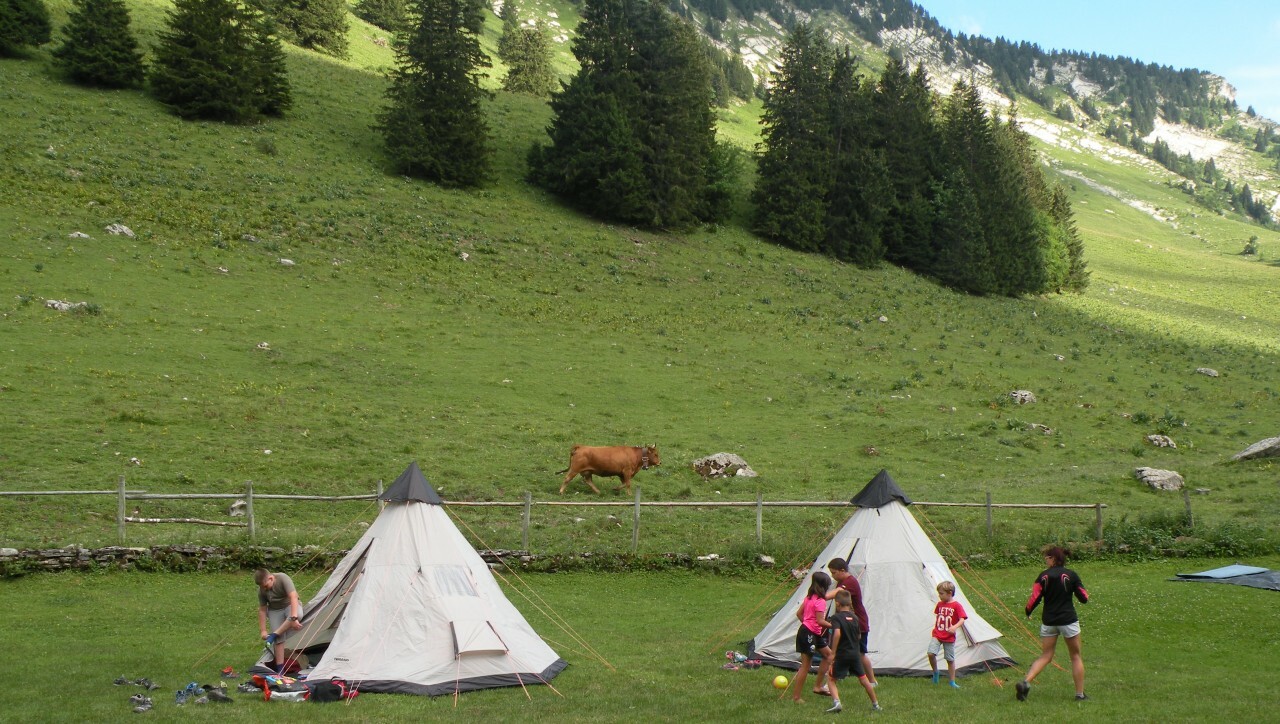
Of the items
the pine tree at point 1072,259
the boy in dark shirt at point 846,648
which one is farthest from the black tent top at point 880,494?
the pine tree at point 1072,259

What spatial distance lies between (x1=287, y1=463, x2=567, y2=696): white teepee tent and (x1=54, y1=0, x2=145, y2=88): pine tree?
56.1 m

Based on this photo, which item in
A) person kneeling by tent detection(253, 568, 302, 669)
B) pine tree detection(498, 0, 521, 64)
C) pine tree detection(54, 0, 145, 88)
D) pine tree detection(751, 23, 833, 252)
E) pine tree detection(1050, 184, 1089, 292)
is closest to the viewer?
person kneeling by tent detection(253, 568, 302, 669)

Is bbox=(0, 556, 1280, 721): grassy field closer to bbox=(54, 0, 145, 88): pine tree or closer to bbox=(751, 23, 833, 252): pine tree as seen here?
bbox=(751, 23, 833, 252): pine tree

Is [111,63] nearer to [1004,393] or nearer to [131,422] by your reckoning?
[131,422]

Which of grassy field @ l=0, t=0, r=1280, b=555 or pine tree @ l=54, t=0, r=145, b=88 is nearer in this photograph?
grassy field @ l=0, t=0, r=1280, b=555

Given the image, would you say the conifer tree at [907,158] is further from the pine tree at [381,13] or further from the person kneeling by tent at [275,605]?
the person kneeling by tent at [275,605]

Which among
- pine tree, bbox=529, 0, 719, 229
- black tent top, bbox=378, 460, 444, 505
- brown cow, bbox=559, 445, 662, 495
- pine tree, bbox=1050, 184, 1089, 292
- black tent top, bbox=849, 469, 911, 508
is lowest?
brown cow, bbox=559, 445, 662, 495

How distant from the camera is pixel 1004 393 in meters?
42.8

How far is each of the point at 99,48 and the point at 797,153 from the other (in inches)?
1864

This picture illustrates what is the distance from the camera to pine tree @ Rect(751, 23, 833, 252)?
67188 millimetres

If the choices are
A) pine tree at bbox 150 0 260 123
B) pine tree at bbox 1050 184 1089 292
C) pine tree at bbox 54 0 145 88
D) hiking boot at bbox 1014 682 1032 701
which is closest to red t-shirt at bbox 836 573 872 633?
hiking boot at bbox 1014 682 1032 701

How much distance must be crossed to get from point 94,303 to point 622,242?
3112cm

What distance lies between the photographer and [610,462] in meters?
27.0

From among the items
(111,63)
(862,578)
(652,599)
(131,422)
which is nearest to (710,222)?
(111,63)
